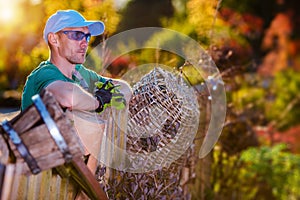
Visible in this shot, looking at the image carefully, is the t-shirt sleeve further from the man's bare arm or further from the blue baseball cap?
the blue baseball cap

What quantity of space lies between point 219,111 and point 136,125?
245 cm

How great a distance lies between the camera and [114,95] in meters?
3.21

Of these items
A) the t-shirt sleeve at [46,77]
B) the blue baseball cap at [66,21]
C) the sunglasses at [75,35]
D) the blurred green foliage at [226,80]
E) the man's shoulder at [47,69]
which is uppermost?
the blue baseball cap at [66,21]

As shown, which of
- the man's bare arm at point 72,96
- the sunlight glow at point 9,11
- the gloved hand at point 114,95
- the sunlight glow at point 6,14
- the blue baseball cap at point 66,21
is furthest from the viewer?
the sunlight glow at point 6,14

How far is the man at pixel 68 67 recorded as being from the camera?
297 centimetres

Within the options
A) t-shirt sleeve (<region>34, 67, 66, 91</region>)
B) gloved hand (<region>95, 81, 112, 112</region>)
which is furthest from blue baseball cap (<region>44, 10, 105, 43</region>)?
gloved hand (<region>95, 81, 112, 112</region>)

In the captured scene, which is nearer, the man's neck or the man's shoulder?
the man's shoulder

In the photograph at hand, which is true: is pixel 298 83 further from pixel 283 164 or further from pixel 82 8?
pixel 82 8

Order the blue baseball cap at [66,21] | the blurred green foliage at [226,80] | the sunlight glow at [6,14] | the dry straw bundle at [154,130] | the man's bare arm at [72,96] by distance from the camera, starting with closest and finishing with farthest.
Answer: the man's bare arm at [72,96] → the blue baseball cap at [66,21] → the dry straw bundle at [154,130] → the blurred green foliage at [226,80] → the sunlight glow at [6,14]

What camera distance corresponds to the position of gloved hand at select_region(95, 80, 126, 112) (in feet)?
10.1

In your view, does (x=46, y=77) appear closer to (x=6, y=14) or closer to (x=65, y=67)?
(x=65, y=67)

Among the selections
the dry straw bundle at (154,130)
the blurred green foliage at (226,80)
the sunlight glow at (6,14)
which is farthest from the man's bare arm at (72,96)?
the sunlight glow at (6,14)

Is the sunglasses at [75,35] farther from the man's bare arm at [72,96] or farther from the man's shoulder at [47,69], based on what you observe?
the man's bare arm at [72,96]

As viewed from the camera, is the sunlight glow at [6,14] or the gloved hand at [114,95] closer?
the gloved hand at [114,95]
